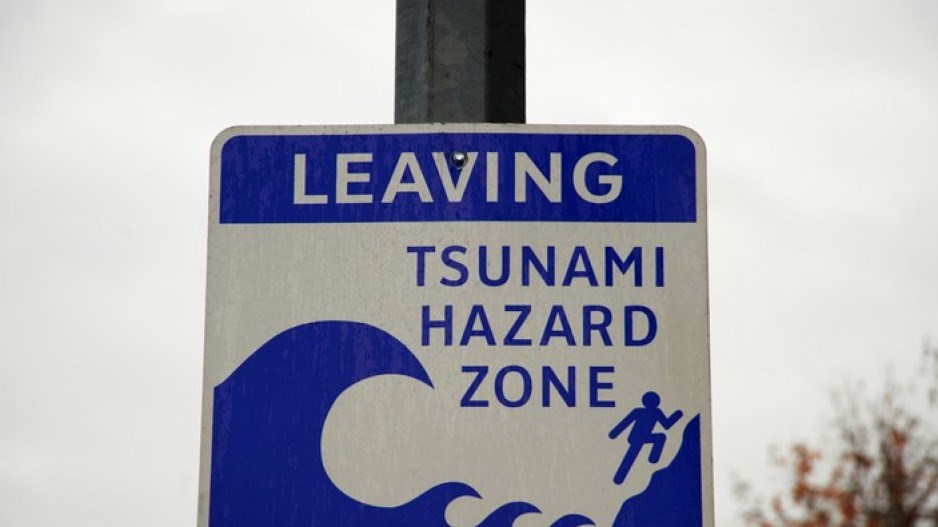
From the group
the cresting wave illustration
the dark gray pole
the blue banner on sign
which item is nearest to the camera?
the cresting wave illustration

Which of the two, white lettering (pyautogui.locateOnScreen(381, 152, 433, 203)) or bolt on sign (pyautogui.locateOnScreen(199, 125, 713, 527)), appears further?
white lettering (pyautogui.locateOnScreen(381, 152, 433, 203))

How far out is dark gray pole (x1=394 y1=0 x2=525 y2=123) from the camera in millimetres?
2541

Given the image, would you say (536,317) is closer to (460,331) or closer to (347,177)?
(460,331)

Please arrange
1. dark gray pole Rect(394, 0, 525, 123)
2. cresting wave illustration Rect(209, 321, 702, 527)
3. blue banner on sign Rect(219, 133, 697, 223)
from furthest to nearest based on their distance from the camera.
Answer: dark gray pole Rect(394, 0, 525, 123), blue banner on sign Rect(219, 133, 697, 223), cresting wave illustration Rect(209, 321, 702, 527)

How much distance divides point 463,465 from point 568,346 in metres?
0.25

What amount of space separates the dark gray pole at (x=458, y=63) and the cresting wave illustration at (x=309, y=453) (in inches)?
20.5

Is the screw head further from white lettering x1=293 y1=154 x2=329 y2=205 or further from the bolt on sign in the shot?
white lettering x1=293 y1=154 x2=329 y2=205

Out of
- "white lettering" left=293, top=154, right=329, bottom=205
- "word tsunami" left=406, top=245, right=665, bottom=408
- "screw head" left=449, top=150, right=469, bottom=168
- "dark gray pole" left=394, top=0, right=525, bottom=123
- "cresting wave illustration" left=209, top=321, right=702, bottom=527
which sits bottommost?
"cresting wave illustration" left=209, top=321, right=702, bottom=527

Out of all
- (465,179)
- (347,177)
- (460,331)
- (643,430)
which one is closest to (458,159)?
(465,179)

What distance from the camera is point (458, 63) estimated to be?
2.56 metres

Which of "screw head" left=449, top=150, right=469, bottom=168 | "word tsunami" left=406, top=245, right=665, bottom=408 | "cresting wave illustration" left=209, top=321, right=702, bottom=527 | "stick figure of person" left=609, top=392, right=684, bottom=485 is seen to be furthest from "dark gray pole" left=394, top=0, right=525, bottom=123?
"stick figure of person" left=609, top=392, right=684, bottom=485

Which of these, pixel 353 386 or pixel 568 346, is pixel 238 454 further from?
pixel 568 346

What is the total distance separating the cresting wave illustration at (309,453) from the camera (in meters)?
2.13

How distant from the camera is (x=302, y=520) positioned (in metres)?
2.15
